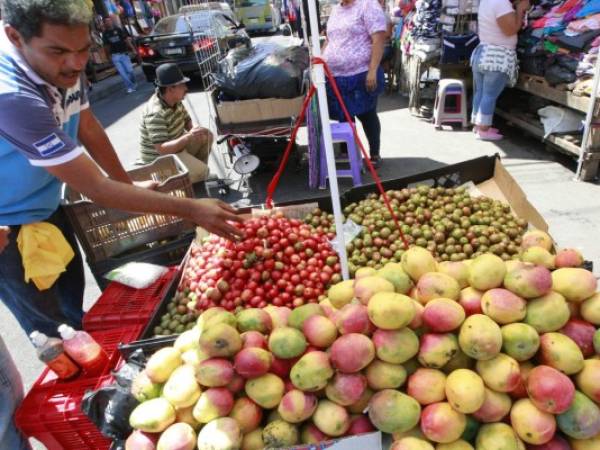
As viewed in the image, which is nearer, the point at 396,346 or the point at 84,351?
the point at 396,346

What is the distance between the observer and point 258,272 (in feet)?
7.82

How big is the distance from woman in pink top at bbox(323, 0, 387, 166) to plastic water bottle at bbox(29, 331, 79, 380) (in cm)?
391

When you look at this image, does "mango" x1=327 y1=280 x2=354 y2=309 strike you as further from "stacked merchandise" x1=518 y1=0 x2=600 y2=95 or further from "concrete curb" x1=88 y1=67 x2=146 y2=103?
"concrete curb" x1=88 y1=67 x2=146 y2=103

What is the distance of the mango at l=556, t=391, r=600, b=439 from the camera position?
1152 mm

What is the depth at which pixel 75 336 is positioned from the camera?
6.01 feet

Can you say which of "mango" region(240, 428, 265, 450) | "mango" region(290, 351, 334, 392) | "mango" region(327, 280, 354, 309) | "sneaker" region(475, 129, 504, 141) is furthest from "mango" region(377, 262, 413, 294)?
"sneaker" region(475, 129, 504, 141)

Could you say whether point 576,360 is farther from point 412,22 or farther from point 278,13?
point 278,13

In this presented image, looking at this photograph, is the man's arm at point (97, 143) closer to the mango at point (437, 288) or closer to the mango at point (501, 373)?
the mango at point (437, 288)

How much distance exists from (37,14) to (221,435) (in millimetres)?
1519

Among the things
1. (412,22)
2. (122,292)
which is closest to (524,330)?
(122,292)

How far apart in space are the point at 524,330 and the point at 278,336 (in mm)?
735

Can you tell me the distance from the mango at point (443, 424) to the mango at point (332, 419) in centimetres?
23

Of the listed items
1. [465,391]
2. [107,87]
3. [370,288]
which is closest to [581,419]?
[465,391]

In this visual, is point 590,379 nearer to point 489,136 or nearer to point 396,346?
point 396,346
